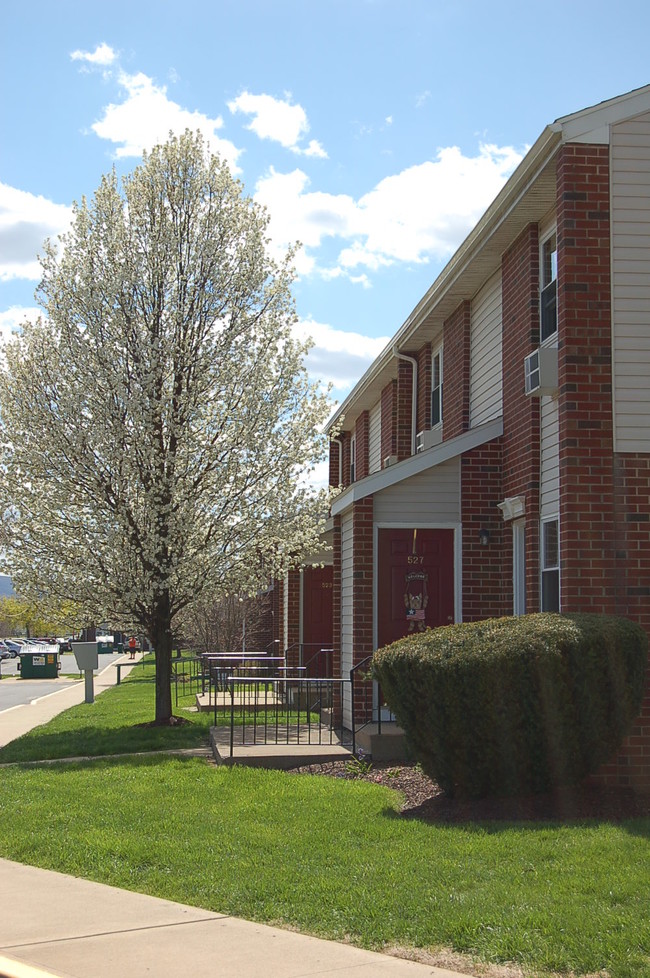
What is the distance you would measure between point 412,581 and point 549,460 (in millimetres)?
2972

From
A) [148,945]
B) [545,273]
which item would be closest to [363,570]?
[545,273]

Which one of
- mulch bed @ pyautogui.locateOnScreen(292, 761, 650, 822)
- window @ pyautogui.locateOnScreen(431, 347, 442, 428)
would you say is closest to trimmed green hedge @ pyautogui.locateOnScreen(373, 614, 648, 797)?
mulch bed @ pyautogui.locateOnScreen(292, 761, 650, 822)

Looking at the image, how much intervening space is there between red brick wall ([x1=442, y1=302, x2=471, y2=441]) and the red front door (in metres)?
2.15

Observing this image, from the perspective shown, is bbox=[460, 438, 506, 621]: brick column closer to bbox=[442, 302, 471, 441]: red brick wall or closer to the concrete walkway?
bbox=[442, 302, 471, 441]: red brick wall

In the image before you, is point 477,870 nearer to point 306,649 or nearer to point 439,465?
point 439,465

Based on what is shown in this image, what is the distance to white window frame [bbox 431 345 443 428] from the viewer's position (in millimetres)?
16734

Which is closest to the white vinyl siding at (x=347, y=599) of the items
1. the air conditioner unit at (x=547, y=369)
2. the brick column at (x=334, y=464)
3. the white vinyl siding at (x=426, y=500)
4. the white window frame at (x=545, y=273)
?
the white vinyl siding at (x=426, y=500)

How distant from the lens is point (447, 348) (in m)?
16.0

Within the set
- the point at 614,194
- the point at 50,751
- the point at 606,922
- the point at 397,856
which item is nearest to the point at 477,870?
the point at 397,856

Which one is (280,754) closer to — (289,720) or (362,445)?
(289,720)

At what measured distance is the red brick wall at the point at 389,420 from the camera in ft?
62.1

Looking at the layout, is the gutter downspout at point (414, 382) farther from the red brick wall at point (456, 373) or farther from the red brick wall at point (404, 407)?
the red brick wall at point (456, 373)

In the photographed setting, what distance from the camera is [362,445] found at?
23.3m

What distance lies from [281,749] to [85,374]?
22.9ft
